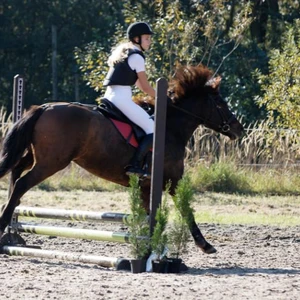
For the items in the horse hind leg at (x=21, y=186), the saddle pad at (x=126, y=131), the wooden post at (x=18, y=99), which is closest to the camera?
the horse hind leg at (x=21, y=186)

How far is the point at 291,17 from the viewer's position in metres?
27.4

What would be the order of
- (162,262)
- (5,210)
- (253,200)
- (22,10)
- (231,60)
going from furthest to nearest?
1. (22,10)
2. (231,60)
3. (253,200)
4. (5,210)
5. (162,262)

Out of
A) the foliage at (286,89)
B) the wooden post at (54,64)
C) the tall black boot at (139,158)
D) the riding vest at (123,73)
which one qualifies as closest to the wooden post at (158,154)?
the riding vest at (123,73)

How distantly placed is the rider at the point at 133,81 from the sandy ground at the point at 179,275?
114 cm

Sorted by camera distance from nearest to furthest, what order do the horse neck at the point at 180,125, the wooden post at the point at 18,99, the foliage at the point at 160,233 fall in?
the foliage at the point at 160,233 < the wooden post at the point at 18,99 < the horse neck at the point at 180,125

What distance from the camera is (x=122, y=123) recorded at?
9.25 metres

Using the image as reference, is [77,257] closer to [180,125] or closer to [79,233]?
[79,233]

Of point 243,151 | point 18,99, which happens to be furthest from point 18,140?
point 243,151

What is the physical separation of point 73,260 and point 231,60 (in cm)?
1881

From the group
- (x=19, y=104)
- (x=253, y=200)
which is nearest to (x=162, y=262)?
(x=19, y=104)

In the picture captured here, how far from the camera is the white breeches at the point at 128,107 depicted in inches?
363

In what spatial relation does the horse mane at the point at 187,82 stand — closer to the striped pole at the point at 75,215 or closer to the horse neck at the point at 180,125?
the horse neck at the point at 180,125

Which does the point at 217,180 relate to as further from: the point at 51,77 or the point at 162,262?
Answer: the point at 51,77

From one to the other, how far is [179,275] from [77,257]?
1020 millimetres
